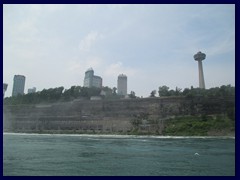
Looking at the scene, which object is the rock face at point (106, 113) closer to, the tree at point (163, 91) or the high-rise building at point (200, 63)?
the tree at point (163, 91)

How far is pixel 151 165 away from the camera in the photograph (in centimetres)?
1242

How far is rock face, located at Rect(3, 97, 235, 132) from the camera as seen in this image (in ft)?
156

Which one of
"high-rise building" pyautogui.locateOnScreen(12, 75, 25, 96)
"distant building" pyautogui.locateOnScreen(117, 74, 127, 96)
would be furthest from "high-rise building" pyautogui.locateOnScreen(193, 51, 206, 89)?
"high-rise building" pyautogui.locateOnScreen(12, 75, 25, 96)

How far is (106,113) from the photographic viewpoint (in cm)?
5228

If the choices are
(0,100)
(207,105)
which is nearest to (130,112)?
(207,105)

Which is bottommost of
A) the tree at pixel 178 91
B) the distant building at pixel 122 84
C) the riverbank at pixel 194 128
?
the riverbank at pixel 194 128

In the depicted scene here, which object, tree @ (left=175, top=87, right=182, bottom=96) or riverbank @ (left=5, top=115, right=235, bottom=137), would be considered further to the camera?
tree @ (left=175, top=87, right=182, bottom=96)

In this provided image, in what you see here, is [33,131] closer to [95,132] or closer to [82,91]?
[95,132]

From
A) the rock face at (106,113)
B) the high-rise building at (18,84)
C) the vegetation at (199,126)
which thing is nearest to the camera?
the vegetation at (199,126)

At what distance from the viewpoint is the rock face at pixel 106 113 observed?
47.5 metres

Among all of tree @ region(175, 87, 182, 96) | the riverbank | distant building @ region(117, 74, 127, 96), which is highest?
distant building @ region(117, 74, 127, 96)

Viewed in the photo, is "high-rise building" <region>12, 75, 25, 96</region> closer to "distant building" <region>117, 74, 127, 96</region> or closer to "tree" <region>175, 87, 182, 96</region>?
"distant building" <region>117, 74, 127, 96</region>

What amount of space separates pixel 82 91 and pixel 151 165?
5641 centimetres

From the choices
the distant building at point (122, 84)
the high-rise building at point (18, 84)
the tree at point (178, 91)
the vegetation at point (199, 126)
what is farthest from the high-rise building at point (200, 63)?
the high-rise building at point (18, 84)
